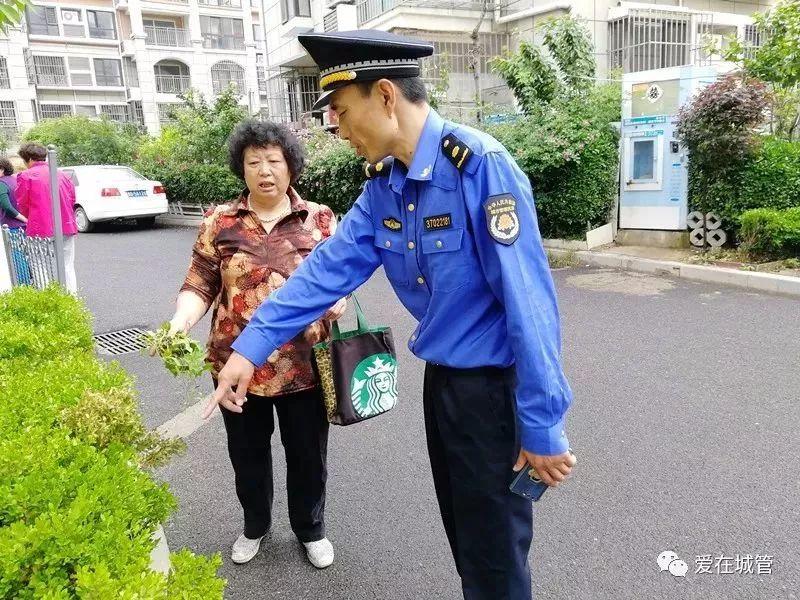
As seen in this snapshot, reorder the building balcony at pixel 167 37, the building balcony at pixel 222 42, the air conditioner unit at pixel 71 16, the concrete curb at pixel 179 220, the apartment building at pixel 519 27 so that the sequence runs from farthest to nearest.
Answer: the air conditioner unit at pixel 71 16 < the building balcony at pixel 222 42 < the building balcony at pixel 167 37 < the concrete curb at pixel 179 220 < the apartment building at pixel 519 27

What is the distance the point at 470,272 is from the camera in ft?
5.34

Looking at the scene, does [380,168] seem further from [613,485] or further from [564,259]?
[564,259]

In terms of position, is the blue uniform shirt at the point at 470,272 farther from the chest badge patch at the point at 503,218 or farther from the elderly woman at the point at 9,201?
the elderly woman at the point at 9,201

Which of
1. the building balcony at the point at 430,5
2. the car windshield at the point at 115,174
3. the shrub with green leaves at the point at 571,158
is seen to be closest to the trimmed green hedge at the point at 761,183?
the shrub with green leaves at the point at 571,158

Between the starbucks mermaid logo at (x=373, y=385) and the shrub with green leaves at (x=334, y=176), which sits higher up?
the shrub with green leaves at (x=334, y=176)

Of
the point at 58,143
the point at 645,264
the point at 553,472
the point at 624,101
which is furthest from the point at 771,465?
the point at 58,143

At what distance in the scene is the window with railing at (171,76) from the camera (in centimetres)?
3516

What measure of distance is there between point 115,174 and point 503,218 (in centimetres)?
1479

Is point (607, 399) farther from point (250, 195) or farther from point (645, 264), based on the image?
point (645, 264)

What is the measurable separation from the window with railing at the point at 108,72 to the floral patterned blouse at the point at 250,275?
41611 mm

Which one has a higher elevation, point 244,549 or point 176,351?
point 176,351

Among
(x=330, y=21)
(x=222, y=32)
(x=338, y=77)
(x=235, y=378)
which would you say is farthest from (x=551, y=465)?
(x=222, y=32)

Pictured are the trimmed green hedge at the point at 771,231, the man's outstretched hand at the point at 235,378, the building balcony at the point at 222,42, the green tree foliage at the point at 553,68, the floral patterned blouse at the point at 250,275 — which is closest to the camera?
the man's outstretched hand at the point at 235,378

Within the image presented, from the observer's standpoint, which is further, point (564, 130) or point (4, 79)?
point (4, 79)
